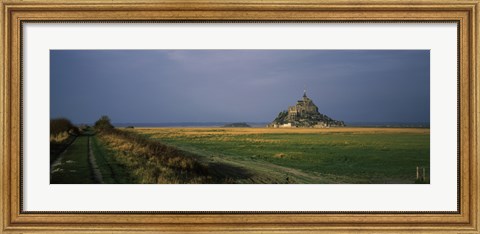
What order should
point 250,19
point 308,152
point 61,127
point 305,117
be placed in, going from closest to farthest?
1. point 250,19
2. point 61,127
3. point 305,117
4. point 308,152

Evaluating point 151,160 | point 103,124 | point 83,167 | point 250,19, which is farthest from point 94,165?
point 250,19

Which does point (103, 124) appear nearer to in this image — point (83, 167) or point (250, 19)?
point (83, 167)

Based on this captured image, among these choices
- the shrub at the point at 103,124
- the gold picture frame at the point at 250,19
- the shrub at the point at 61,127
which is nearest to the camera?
the gold picture frame at the point at 250,19

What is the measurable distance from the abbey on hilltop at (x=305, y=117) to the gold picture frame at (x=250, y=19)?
1152 mm

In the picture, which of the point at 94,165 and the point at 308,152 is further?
the point at 308,152

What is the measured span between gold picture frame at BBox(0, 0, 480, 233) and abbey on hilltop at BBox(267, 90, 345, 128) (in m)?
1.15

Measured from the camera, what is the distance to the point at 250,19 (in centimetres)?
573

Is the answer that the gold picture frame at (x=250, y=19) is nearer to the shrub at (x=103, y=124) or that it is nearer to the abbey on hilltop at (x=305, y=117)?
the shrub at (x=103, y=124)

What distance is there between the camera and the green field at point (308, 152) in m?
5.96

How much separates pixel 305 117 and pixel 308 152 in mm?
515

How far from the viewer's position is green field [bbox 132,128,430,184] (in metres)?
5.96

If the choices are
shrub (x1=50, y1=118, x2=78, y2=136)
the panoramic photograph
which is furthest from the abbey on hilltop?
shrub (x1=50, y1=118, x2=78, y2=136)

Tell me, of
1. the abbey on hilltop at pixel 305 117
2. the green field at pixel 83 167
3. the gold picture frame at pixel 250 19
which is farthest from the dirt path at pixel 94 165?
the abbey on hilltop at pixel 305 117

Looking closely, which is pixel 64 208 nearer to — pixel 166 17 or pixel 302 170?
pixel 166 17
